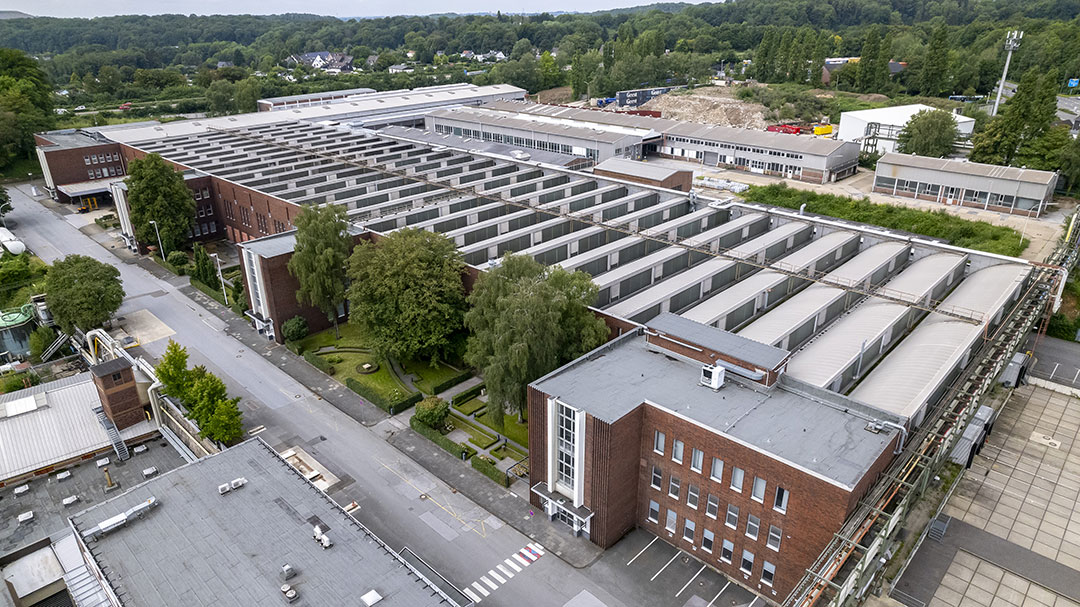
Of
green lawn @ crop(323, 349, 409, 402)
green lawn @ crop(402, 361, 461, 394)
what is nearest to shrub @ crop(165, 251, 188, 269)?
green lawn @ crop(323, 349, 409, 402)

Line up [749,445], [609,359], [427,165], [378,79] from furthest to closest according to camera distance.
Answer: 1. [378,79]
2. [427,165]
3. [609,359]
4. [749,445]

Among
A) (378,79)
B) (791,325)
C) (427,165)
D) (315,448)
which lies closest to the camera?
(791,325)

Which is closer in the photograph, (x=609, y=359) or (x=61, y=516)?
(x=61, y=516)

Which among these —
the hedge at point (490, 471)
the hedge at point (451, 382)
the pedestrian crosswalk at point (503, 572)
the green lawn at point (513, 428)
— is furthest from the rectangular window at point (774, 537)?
the hedge at point (451, 382)

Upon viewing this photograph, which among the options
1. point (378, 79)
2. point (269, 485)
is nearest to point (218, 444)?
point (269, 485)

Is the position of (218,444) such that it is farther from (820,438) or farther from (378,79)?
(378,79)

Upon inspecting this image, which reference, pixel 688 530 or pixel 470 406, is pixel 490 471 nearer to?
pixel 470 406
